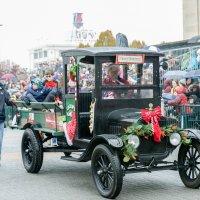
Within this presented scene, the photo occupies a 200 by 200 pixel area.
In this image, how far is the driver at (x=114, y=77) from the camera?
28.6 feet

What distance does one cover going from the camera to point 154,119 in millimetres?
8094

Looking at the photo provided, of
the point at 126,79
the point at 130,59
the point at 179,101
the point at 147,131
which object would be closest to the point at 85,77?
the point at 126,79

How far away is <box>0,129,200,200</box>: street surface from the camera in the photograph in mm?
8055

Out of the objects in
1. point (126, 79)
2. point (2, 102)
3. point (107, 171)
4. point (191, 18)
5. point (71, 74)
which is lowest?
point (107, 171)

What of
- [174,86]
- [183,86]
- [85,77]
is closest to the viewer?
[85,77]

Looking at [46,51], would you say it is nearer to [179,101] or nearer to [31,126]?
[179,101]

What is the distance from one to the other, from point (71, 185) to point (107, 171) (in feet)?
3.99

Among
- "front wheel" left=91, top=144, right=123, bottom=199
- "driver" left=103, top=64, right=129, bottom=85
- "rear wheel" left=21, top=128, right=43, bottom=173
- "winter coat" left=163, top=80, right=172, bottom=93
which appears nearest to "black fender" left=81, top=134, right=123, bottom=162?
"front wheel" left=91, top=144, right=123, bottom=199

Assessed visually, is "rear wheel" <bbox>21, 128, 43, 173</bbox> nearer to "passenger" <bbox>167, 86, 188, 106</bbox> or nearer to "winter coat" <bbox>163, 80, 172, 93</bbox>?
"passenger" <bbox>167, 86, 188, 106</bbox>

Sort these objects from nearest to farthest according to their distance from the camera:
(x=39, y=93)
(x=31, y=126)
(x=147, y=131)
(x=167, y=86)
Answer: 1. (x=147, y=131)
2. (x=31, y=126)
3. (x=39, y=93)
4. (x=167, y=86)

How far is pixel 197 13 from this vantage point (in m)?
58.5

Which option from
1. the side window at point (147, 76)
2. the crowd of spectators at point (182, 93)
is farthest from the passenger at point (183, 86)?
the side window at point (147, 76)

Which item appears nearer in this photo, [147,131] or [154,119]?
[147,131]

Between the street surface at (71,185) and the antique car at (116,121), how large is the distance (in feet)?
1.03
